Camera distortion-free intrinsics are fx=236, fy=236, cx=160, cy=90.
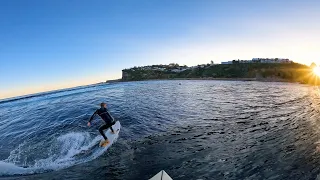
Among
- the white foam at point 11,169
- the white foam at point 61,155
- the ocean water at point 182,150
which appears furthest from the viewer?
the white foam at point 61,155

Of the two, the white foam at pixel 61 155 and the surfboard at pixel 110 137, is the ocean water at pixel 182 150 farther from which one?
the surfboard at pixel 110 137

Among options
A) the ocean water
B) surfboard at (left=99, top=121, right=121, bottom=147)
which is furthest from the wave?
surfboard at (left=99, top=121, right=121, bottom=147)

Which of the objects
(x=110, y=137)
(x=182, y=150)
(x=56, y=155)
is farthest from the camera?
(x=110, y=137)

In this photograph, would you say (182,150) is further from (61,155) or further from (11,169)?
(11,169)

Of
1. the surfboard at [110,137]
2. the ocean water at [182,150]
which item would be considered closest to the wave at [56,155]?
the ocean water at [182,150]

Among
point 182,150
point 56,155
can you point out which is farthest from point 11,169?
point 182,150

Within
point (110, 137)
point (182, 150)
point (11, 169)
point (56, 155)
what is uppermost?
point (110, 137)

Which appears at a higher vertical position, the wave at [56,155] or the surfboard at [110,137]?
the surfboard at [110,137]

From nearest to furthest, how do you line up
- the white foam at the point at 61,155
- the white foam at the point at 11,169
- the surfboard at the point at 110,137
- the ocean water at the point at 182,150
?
the ocean water at the point at 182,150 < the white foam at the point at 11,169 < the white foam at the point at 61,155 < the surfboard at the point at 110,137

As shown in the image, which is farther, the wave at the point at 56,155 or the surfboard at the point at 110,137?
the surfboard at the point at 110,137

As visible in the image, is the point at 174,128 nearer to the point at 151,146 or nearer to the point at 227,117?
the point at 151,146
